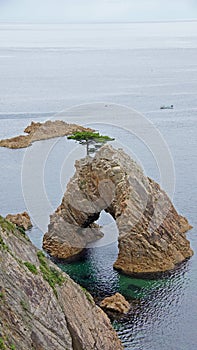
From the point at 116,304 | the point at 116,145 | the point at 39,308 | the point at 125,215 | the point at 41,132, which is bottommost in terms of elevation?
the point at 116,304

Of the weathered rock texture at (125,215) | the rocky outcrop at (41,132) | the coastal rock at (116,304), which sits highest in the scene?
the rocky outcrop at (41,132)

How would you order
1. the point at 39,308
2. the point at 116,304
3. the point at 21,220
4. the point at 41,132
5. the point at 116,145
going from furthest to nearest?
the point at 41,132 < the point at 116,145 < the point at 21,220 < the point at 116,304 < the point at 39,308

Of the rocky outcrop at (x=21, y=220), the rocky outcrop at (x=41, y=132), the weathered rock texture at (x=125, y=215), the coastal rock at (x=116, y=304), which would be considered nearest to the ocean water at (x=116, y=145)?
the coastal rock at (x=116, y=304)

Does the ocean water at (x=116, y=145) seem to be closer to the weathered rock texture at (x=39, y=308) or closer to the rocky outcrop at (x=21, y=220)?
the rocky outcrop at (x=21, y=220)

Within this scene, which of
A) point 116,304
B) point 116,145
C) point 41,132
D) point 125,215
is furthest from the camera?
point 41,132

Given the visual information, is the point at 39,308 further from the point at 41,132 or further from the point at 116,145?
the point at 41,132

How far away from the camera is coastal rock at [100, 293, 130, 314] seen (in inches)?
1729

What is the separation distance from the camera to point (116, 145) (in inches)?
3757

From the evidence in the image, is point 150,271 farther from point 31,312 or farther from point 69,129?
point 69,129

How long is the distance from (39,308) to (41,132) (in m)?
83.7

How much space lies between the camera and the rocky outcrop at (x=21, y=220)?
6150 cm

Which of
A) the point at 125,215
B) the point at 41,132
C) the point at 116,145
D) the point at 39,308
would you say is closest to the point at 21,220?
the point at 125,215

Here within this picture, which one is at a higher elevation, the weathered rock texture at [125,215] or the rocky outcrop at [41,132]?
the rocky outcrop at [41,132]

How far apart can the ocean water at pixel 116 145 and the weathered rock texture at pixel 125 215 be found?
173 cm
